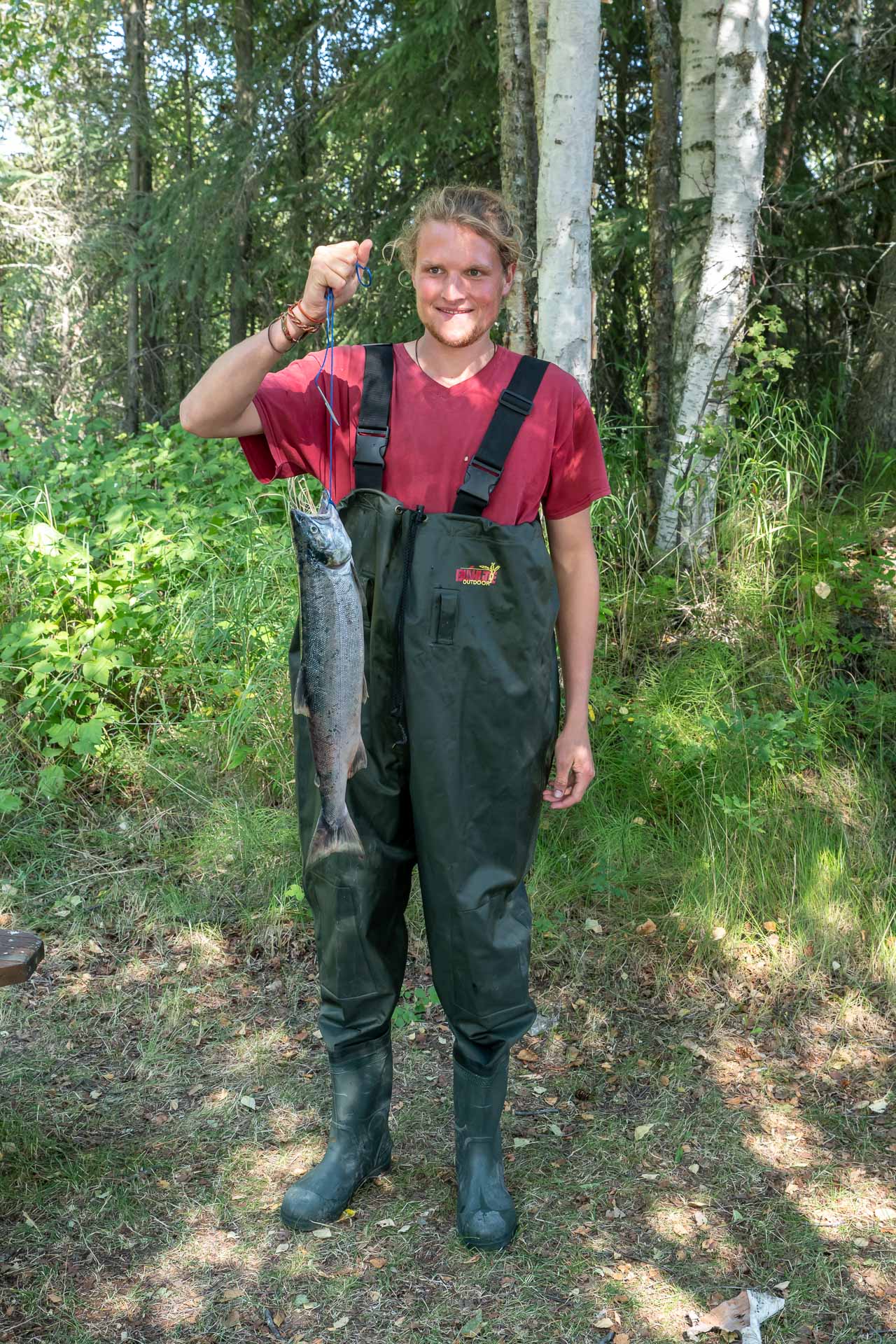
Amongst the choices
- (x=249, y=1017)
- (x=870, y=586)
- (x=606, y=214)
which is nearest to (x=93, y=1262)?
(x=249, y=1017)

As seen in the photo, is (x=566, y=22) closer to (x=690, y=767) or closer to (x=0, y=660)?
(x=690, y=767)

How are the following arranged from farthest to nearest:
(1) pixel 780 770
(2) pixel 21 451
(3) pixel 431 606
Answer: (2) pixel 21 451, (1) pixel 780 770, (3) pixel 431 606

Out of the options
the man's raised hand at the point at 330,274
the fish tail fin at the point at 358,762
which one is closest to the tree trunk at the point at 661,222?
the man's raised hand at the point at 330,274

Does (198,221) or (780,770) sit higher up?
(198,221)

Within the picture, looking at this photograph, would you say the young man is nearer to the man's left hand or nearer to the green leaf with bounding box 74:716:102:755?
the man's left hand

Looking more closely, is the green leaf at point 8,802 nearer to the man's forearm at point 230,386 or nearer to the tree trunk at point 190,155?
the man's forearm at point 230,386

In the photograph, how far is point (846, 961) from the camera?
14.1 feet

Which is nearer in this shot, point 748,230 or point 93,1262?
point 93,1262

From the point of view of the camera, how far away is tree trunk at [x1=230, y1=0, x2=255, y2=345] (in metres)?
10.8

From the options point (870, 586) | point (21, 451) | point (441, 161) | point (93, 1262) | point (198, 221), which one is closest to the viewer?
point (93, 1262)

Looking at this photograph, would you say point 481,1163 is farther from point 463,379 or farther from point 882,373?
point 882,373

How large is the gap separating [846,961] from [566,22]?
4263 mm

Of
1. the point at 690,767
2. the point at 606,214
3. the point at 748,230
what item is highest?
the point at 606,214

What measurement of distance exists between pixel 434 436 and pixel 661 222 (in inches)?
195
